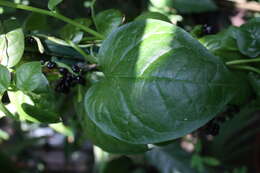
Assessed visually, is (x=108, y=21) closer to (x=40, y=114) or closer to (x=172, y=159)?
(x=40, y=114)

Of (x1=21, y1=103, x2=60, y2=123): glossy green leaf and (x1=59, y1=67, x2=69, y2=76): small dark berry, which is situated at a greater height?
(x1=59, y1=67, x2=69, y2=76): small dark berry

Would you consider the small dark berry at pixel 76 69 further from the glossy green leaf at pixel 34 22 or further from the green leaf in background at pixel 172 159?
the green leaf in background at pixel 172 159

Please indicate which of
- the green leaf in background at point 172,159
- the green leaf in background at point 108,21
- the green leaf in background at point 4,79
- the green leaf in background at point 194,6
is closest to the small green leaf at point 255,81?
the green leaf in background at point 108,21

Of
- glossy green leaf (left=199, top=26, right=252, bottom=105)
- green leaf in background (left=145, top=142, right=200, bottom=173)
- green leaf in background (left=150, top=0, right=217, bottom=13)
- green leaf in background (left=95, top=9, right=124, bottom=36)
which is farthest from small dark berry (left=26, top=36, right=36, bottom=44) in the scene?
green leaf in background (left=145, top=142, right=200, bottom=173)

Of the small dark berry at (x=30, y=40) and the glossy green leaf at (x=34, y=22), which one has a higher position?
the small dark berry at (x=30, y=40)

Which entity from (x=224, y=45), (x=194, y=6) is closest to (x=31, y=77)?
(x=224, y=45)

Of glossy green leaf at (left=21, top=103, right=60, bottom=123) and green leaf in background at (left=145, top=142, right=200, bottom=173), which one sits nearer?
glossy green leaf at (left=21, top=103, right=60, bottom=123)

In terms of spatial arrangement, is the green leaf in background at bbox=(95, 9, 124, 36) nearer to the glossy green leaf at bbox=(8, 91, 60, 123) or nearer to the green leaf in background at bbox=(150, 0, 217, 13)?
the glossy green leaf at bbox=(8, 91, 60, 123)
